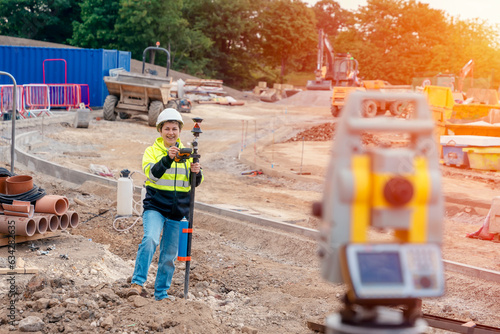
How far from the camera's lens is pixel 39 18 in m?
45.8

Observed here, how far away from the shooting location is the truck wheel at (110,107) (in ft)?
71.1

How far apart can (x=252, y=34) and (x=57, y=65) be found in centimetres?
3670

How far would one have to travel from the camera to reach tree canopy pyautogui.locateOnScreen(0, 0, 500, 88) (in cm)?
4475

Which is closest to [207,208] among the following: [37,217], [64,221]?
[64,221]

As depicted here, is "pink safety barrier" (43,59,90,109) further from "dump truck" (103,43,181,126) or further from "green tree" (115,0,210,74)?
"green tree" (115,0,210,74)

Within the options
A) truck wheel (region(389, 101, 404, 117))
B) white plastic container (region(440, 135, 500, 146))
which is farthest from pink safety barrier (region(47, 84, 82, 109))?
white plastic container (region(440, 135, 500, 146))

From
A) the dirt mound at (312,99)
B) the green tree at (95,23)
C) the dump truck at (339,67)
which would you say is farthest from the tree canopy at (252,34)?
the dump truck at (339,67)

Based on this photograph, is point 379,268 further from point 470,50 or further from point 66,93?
point 470,50

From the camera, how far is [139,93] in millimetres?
21375

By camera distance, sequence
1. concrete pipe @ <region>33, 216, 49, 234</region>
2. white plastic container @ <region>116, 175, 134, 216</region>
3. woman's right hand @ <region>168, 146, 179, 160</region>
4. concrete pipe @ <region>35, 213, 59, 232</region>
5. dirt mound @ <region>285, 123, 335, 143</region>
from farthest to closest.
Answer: dirt mound @ <region>285, 123, 335, 143</region>
white plastic container @ <region>116, 175, 134, 216</region>
concrete pipe @ <region>35, 213, 59, 232</region>
concrete pipe @ <region>33, 216, 49, 234</region>
woman's right hand @ <region>168, 146, 179, 160</region>

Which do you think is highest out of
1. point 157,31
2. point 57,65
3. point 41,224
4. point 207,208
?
point 157,31

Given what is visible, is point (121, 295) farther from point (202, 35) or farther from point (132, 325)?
point (202, 35)

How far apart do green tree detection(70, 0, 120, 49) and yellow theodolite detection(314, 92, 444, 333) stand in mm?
44193

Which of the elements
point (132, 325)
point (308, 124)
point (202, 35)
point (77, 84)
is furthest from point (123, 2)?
point (132, 325)
